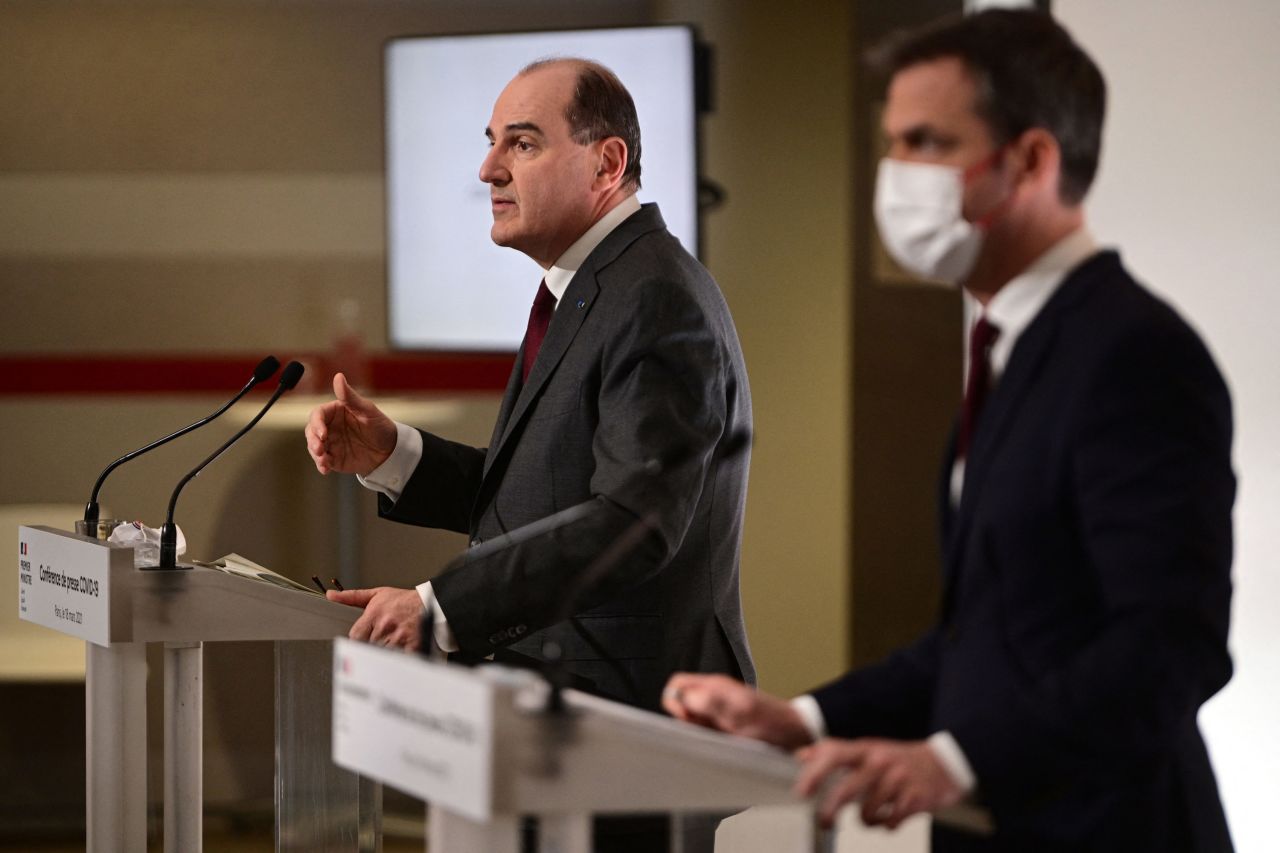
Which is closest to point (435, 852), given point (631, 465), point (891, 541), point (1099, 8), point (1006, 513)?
point (1006, 513)

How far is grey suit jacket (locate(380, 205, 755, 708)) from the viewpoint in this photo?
1875 millimetres

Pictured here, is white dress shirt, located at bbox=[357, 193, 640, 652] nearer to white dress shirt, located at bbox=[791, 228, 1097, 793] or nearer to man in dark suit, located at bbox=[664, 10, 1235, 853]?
man in dark suit, located at bbox=[664, 10, 1235, 853]


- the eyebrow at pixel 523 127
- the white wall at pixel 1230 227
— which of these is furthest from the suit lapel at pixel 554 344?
the white wall at pixel 1230 227

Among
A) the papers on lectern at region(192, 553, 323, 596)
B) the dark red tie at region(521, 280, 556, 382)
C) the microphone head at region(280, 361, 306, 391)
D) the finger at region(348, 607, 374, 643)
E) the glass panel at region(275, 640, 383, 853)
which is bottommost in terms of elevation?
the glass panel at region(275, 640, 383, 853)

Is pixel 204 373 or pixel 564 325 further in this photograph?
pixel 204 373

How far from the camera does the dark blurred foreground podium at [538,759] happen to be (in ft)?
3.69

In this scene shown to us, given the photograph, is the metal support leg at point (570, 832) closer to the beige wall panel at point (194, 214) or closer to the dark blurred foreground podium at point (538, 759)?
the dark blurred foreground podium at point (538, 759)

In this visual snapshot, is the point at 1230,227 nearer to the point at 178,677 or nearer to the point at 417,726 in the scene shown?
the point at 178,677

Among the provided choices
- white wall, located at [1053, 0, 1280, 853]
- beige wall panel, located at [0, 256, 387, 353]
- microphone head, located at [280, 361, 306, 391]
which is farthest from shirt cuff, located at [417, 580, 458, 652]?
beige wall panel, located at [0, 256, 387, 353]

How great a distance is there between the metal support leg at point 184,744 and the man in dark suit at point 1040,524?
106 cm

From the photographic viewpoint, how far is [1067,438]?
3.92 ft

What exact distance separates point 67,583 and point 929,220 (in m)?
1.34

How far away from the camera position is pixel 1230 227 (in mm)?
2865

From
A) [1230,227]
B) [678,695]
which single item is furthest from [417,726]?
[1230,227]
